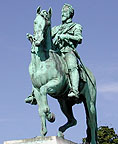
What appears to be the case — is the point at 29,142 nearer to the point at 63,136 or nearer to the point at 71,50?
the point at 63,136

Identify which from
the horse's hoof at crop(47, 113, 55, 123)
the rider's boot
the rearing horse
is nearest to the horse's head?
the rearing horse

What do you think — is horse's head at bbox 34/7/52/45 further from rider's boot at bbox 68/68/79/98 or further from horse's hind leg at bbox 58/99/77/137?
horse's hind leg at bbox 58/99/77/137

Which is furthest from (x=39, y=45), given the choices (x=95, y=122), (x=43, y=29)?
(x=95, y=122)

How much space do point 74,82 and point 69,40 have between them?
5.04ft

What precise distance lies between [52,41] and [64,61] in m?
0.71

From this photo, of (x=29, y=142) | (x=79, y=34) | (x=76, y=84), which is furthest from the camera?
(x=79, y=34)

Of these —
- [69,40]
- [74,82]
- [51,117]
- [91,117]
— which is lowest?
[51,117]

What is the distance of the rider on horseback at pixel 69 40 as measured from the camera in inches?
534

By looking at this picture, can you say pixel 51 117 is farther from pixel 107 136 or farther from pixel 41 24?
pixel 107 136

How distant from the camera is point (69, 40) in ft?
46.9

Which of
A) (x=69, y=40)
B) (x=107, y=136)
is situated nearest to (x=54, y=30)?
(x=69, y=40)

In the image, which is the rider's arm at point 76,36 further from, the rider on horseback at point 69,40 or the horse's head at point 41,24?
the horse's head at point 41,24

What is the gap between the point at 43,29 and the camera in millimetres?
12781

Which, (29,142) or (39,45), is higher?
(39,45)
